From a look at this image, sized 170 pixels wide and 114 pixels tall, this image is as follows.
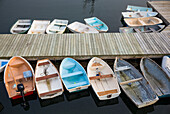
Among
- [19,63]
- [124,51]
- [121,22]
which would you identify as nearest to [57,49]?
[19,63]

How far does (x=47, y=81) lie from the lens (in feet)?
47.8

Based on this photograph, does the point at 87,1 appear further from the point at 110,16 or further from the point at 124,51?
the point at 124,51

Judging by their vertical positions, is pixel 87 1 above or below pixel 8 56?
above

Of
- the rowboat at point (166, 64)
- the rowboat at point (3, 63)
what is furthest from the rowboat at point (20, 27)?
the rowboat at point (166, 64)

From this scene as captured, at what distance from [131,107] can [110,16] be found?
17.8m

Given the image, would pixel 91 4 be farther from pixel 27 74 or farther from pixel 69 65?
pixel 27 74

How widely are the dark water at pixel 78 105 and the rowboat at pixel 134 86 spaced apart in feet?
2.88

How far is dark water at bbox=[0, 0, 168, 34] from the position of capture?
26.1m

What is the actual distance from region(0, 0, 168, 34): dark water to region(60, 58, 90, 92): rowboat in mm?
10805

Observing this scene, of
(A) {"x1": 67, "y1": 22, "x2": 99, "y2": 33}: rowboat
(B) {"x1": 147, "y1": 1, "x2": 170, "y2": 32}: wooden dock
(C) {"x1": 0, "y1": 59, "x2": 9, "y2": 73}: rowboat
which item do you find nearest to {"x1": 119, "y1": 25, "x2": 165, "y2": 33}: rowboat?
(B) {"x1": 147, "y1": 1, "x2": 170, "y2": 32}: wooden dock

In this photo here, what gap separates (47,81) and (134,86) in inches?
323

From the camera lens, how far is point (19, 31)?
2142 centimetres

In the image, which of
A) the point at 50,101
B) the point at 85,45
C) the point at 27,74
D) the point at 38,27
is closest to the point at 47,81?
the point at 50,101

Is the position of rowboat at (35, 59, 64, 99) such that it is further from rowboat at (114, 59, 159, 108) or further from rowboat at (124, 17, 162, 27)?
rowboat at (124, 17, 162, 27)
